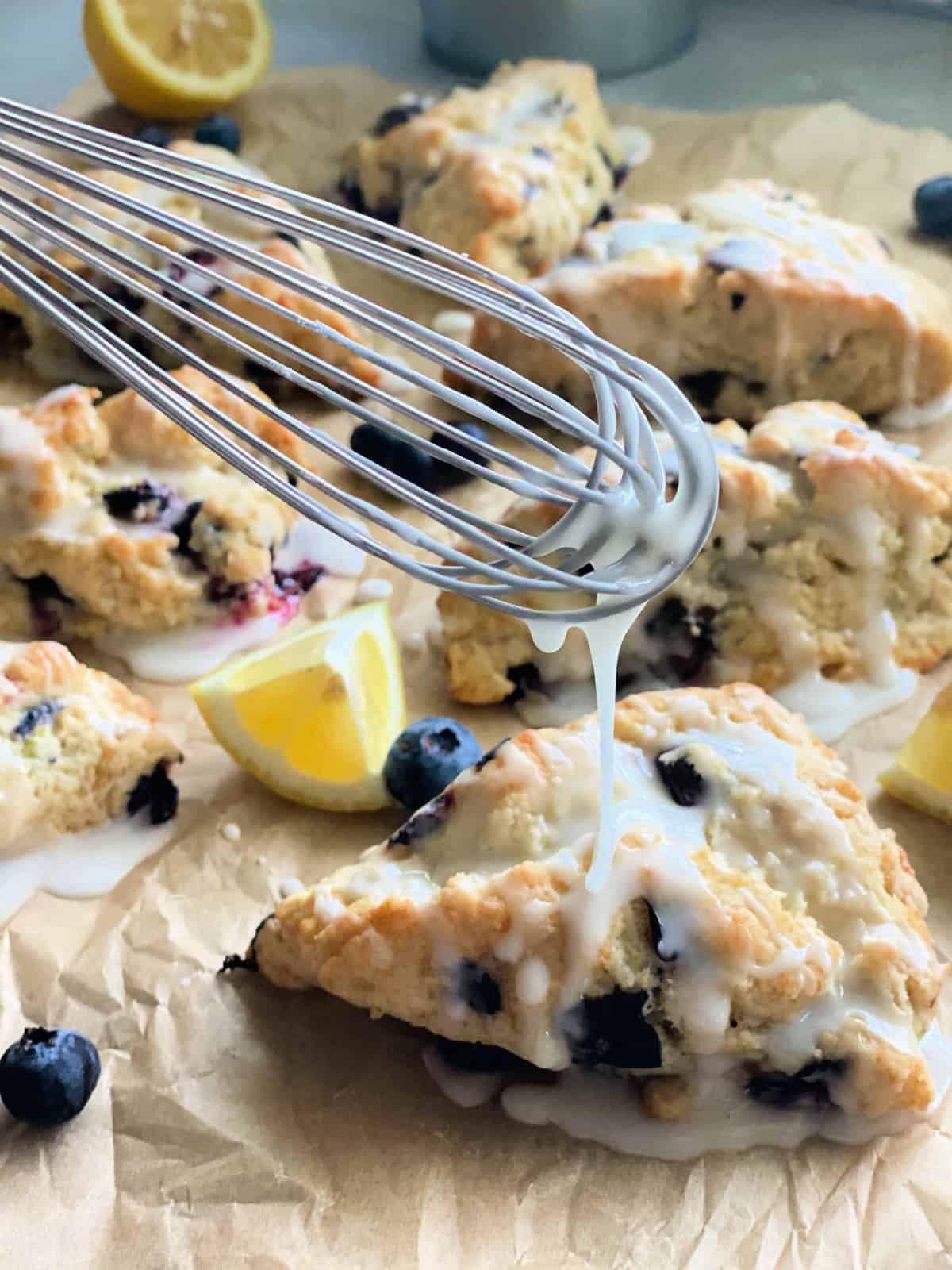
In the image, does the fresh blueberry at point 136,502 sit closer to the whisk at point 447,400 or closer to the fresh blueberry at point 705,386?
the whisk at point 447,400

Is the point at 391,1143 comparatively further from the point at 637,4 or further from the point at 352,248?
the point at 637,4

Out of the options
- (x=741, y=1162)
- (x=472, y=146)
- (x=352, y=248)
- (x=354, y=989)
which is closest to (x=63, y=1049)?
(x=354, y=989)

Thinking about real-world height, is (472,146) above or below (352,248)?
below

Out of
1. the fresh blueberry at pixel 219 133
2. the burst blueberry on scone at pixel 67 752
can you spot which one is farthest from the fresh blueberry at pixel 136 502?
the fresh blueberry at pixel 219 133

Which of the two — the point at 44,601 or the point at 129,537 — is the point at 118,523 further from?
the point at 44,601

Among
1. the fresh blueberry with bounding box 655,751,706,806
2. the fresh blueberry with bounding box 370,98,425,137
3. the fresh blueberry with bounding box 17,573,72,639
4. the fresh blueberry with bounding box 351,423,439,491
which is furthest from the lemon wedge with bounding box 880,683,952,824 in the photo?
the fresh blueberry with bounding box 370,98,425,137
